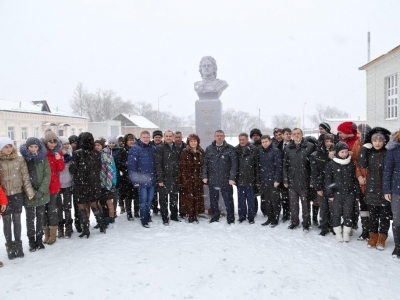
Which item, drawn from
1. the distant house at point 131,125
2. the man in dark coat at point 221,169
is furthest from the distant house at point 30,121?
the man in dark coat at point 221,169

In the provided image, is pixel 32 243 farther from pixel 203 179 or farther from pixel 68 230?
pixel 203 179

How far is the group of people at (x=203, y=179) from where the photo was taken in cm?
452

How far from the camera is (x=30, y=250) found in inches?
187

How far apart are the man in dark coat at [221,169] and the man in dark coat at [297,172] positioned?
991mm

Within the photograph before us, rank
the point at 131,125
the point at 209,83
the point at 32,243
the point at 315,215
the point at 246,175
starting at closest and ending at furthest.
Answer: the point at 32,243 → the point at 315,215 → the point at 246,175 → the point at 209,83 → the point at 131,125

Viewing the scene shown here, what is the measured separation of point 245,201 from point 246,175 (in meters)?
0.56

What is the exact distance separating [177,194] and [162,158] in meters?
0.89

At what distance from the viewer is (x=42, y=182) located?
480cm

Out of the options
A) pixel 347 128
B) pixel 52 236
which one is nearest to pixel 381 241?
pixel 347 128

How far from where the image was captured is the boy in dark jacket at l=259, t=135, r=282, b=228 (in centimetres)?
579

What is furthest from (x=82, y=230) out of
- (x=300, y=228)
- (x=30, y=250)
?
(x=300, y=228)

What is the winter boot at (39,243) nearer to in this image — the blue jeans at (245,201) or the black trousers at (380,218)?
the blue jeans at (245,201)

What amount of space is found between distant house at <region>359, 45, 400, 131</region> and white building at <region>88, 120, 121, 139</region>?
3510 cm

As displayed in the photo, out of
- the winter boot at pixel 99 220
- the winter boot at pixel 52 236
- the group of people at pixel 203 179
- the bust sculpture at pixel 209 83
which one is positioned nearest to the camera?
the group of people at pixel 203 179
